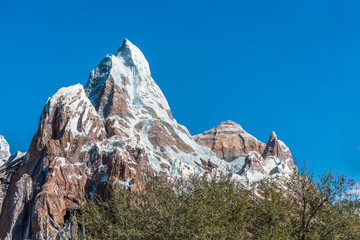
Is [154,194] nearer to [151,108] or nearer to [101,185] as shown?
[101,185]

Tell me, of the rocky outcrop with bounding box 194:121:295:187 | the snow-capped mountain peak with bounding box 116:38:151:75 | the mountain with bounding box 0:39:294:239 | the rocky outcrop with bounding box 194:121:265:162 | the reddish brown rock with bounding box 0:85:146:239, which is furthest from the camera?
the rocky outcrop with bounding box 194:121:265:162

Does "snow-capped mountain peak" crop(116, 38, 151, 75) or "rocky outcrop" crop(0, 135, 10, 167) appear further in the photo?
"rocky outcrop" crop(0, 135, 10, 167)

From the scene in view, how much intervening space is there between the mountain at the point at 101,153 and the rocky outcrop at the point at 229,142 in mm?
19466

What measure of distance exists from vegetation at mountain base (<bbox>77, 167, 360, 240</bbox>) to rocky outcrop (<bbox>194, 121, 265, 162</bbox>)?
76281 millimetres

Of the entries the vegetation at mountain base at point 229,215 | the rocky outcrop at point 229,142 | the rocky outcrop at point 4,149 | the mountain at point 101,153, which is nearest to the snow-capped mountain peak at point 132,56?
the mountain at point 101,153

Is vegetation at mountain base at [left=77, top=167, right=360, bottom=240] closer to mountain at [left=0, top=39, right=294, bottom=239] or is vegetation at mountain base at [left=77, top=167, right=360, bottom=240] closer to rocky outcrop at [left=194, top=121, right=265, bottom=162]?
mountain at [left=0, top=39, right=294, bottom=239]

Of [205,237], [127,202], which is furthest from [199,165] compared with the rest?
[205,237]

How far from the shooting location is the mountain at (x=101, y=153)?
135ft

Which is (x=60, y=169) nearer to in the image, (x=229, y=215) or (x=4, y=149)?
(x=229, y=215)

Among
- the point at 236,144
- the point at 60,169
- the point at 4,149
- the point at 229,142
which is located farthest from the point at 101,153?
the point at 4,149

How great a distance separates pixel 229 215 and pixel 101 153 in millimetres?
26347

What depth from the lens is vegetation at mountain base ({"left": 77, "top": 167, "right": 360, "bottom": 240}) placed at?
867 inches

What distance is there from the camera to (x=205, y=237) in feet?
68.3

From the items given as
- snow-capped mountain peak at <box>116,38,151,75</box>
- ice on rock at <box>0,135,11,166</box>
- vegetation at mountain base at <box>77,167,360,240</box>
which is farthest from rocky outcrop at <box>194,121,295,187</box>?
vegetation at mountain base at <box>77,167,360,240</box>
